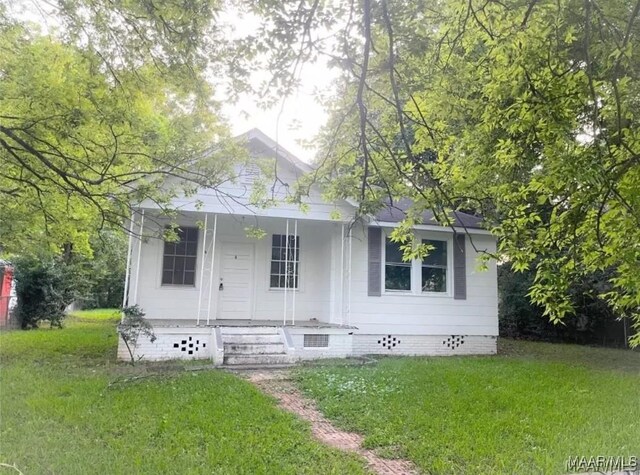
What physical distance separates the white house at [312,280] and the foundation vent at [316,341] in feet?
0.07

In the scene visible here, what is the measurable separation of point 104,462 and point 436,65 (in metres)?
4.50

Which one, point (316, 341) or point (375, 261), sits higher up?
point (375, 261)

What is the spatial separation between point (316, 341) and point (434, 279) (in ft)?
11.4

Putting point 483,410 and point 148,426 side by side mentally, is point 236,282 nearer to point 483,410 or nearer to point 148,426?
point 148,426

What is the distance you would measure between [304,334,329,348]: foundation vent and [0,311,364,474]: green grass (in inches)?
99.0

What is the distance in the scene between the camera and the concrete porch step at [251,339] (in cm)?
909

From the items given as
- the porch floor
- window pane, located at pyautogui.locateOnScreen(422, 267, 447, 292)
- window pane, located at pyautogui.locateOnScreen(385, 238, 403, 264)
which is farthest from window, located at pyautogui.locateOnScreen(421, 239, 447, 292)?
the porch floor

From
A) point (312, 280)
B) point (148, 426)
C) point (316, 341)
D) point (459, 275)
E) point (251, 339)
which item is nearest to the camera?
point (148, 426)

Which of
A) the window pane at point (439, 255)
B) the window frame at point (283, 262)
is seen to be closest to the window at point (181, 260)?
the window frame at point (283, 262)

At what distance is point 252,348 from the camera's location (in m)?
8.88

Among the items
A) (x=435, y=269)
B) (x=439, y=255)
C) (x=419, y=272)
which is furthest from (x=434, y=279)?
(x=439, y=255)

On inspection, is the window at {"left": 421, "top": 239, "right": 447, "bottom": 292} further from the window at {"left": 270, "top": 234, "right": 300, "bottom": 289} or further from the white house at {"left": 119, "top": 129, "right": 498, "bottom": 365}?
Result: the window at {"left": 270, "top": 234, "right": 300, "bottom": 289}

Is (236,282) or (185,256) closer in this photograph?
(185,256)

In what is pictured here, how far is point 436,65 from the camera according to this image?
13.2 feet
